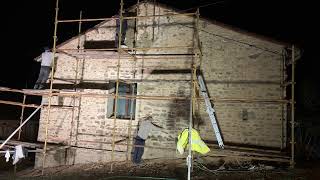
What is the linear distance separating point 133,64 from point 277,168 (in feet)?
20.8

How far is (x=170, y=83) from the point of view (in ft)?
39.9

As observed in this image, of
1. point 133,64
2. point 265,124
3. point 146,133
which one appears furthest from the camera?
point 133,64

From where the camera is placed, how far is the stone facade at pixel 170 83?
11.2m

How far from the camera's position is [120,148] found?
12.4 meters

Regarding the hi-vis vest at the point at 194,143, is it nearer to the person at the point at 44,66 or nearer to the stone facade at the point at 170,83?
the stone facade at the point at 170,83

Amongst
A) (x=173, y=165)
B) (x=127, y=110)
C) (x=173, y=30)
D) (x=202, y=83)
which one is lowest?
(x=173, y=165)

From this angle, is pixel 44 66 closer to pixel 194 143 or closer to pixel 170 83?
pixel 170 83

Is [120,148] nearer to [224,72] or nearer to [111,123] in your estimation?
[111,123]

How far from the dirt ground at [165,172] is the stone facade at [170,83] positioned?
715 mm

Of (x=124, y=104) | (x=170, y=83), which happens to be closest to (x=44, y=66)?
(x=124, y=104)

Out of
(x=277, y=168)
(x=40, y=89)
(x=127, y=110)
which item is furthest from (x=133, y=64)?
(x=277, y=168)

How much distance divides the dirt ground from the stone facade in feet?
2.35

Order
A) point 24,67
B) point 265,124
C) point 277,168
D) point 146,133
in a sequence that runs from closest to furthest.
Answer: point 277,168, point 265,124, point 146,133, point 24,67

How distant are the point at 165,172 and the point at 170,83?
3.38 metres
